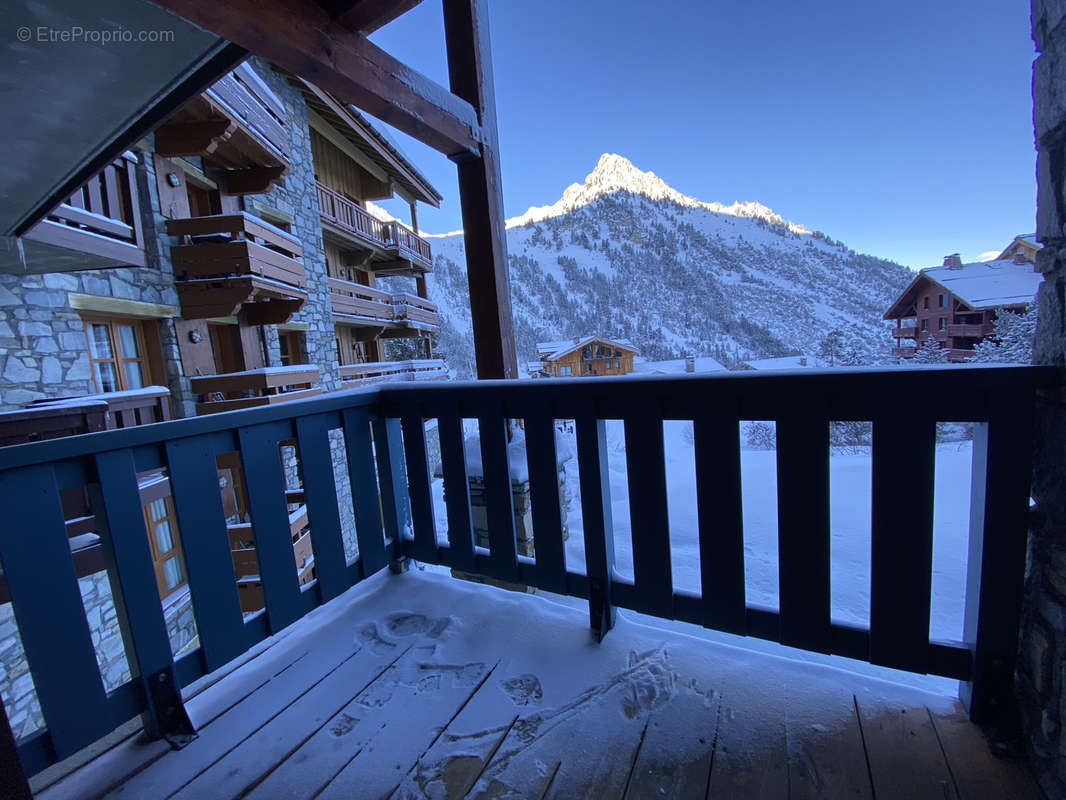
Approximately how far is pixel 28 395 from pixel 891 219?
1327 cm

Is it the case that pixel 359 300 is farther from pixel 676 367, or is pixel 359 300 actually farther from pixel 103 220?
pixel 676 367

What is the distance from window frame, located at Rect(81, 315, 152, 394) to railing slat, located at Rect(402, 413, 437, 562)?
4450 millimetres

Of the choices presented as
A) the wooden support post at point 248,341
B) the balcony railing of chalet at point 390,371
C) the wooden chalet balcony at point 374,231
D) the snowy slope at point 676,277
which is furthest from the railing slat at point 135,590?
the snowy slope at point 676,277

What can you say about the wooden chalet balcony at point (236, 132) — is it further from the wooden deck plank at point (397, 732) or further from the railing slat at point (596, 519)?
the wooden deck plank at point (397, 732)

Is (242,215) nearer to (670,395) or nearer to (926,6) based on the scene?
(670,395)

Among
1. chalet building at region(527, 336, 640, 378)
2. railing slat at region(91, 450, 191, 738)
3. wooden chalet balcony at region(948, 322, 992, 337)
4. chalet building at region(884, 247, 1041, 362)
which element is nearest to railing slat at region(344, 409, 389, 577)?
railing slat at region(91, 450, 191, 738)

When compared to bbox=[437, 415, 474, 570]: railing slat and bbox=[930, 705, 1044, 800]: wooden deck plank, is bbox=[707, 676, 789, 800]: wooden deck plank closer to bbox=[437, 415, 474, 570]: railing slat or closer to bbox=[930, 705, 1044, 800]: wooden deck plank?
bbox=[930, 705, 1044, 800]: wooden deck plank

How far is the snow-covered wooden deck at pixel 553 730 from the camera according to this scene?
1104 millimetres

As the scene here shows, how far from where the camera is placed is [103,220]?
3711 mm

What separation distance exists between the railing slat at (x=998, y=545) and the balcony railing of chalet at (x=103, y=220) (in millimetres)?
4274

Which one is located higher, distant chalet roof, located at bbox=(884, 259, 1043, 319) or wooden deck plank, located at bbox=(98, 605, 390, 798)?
distant chalet roof, located at bbox=(884, 259, 1043, 319)

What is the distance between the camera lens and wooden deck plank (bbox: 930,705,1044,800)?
1.01 metres

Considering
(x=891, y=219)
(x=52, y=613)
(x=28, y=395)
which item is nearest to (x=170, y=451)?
(x=52, y=613)

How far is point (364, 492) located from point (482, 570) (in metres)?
0.64
